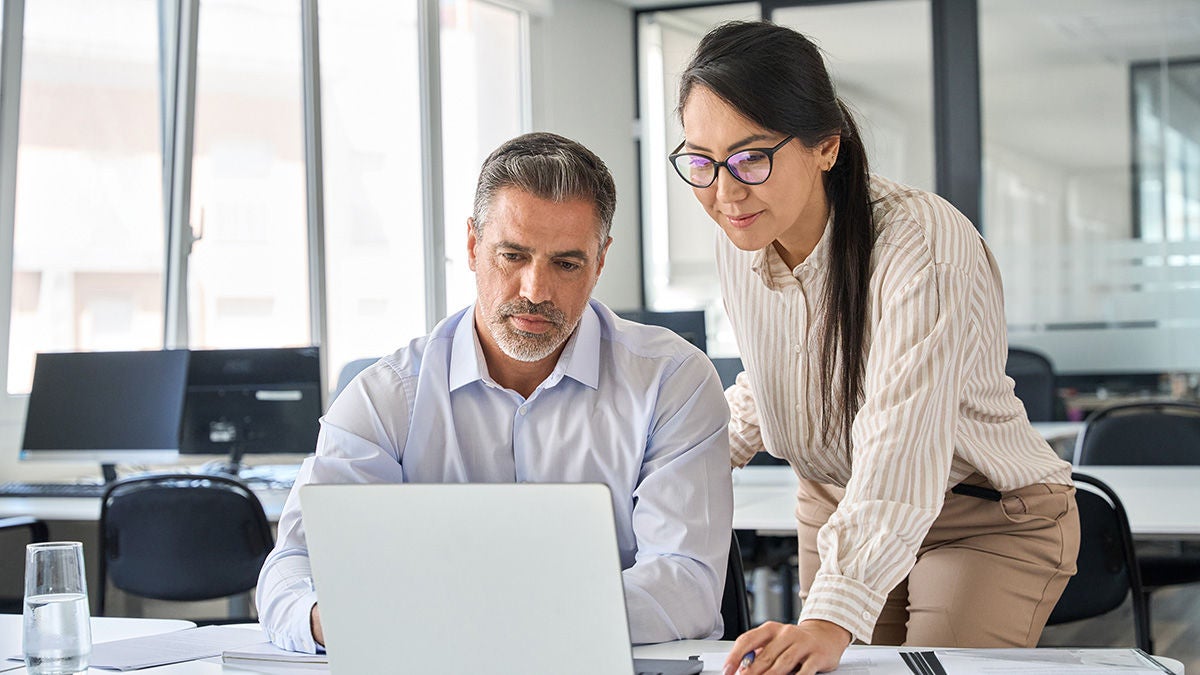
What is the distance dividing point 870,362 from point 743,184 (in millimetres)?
273

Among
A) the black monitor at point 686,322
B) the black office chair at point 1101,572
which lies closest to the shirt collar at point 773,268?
the black office chair at point 1101,572

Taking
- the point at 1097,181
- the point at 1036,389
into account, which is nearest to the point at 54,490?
the point at 1036,389

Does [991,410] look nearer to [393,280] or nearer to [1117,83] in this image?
[393,280]

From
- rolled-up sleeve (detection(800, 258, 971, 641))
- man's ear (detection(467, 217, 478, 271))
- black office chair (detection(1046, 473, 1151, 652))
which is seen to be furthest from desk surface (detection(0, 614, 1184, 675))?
black office chair (detection(1046, 473, 1151, 652))

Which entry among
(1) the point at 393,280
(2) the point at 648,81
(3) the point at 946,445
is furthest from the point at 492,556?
(2) the point at 648,81

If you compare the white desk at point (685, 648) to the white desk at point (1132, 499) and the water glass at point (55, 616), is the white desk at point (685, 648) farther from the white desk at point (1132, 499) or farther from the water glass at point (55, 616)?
the white desk at point (1132, 499)

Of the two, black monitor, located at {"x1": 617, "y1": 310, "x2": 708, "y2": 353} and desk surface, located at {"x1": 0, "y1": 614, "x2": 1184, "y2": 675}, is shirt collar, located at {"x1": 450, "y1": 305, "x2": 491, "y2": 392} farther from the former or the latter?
black monitor, located at {"x1": 617, "y1": 310, "x2": 708, "y2": 353}

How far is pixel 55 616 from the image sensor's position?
1351 mm

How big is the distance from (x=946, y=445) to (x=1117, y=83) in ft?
17.6

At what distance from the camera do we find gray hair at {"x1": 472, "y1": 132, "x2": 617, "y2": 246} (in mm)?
1666

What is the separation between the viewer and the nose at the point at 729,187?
154cm

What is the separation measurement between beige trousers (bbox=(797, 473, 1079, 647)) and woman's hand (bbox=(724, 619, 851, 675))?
1.37 ft

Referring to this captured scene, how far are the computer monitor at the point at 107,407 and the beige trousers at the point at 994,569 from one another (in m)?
2.93

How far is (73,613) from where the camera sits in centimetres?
136
